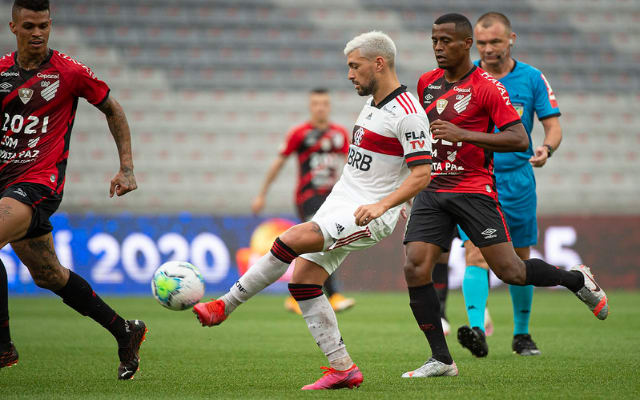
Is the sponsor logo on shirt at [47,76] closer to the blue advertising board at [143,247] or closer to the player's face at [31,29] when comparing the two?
the player's face at [31,29]

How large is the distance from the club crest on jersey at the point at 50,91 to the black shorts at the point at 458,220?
2223 mm

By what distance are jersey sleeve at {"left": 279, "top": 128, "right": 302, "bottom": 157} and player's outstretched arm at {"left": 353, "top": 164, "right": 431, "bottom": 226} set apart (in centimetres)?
580

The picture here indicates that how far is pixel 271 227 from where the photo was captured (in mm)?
12922

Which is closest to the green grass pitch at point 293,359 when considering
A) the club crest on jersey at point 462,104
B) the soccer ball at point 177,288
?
the soccer ball at point 177,288

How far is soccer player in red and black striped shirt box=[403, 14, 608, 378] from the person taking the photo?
519 centimetres

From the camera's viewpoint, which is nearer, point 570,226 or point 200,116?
point 570,226

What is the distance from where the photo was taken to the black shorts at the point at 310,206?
1017 centimetres

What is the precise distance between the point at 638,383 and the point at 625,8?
1583 centimetres

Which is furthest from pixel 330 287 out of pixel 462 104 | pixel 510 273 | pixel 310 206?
pixel 462 104

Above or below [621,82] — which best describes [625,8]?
above

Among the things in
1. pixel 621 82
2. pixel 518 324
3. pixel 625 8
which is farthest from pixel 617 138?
pixel 518 324

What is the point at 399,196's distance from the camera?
448 cm

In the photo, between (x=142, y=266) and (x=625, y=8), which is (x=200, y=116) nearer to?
(x=142, y=266)

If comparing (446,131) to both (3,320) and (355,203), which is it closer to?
(355,203)
